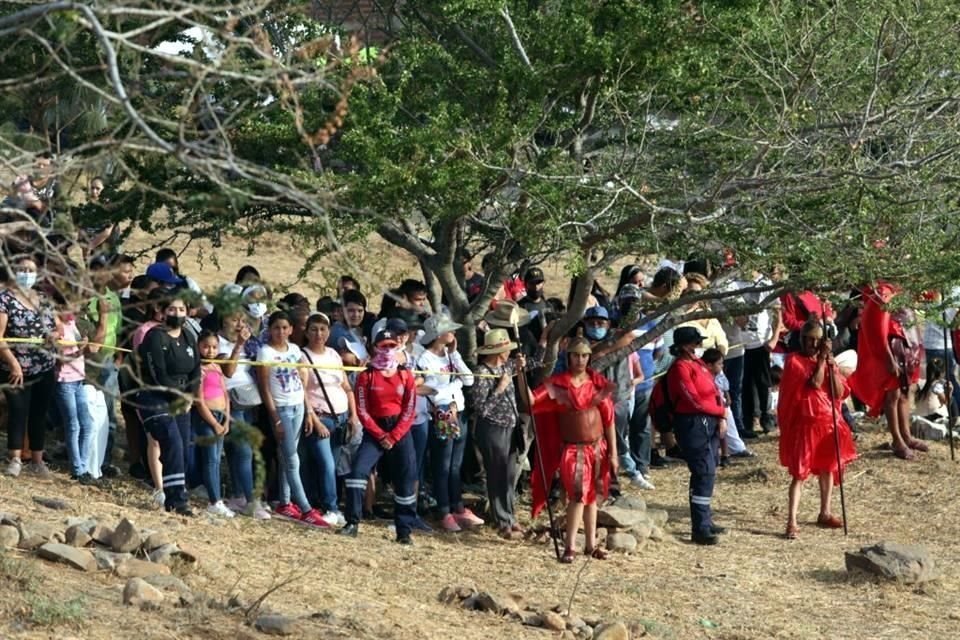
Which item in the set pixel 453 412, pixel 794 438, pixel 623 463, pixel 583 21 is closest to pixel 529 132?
pixel 583 21

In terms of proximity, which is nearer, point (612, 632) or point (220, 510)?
point (612, 632)

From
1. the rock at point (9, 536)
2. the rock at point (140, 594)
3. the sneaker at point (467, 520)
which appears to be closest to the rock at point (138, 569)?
the rock at point (140, 594)

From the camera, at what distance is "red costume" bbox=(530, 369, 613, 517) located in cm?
1316

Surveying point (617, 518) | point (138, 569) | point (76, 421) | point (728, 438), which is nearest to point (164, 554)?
point (138, 569)

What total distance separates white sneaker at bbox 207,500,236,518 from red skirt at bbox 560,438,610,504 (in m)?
2.46

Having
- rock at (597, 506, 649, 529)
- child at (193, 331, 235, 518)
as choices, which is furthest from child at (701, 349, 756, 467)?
child at (193, 331, 235, 518)

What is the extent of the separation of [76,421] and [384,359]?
2.31 metres

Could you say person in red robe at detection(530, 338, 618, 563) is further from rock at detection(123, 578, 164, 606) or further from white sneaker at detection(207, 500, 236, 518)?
rock at detection(123, 578, 164, 606)

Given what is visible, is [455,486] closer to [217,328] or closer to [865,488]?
[217,328]

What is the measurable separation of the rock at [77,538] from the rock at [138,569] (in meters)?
0.44

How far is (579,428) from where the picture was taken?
13281mm

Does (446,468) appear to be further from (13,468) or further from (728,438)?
(728,438)

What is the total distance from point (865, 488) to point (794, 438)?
84.8 inches

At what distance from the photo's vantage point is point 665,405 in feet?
46.8
